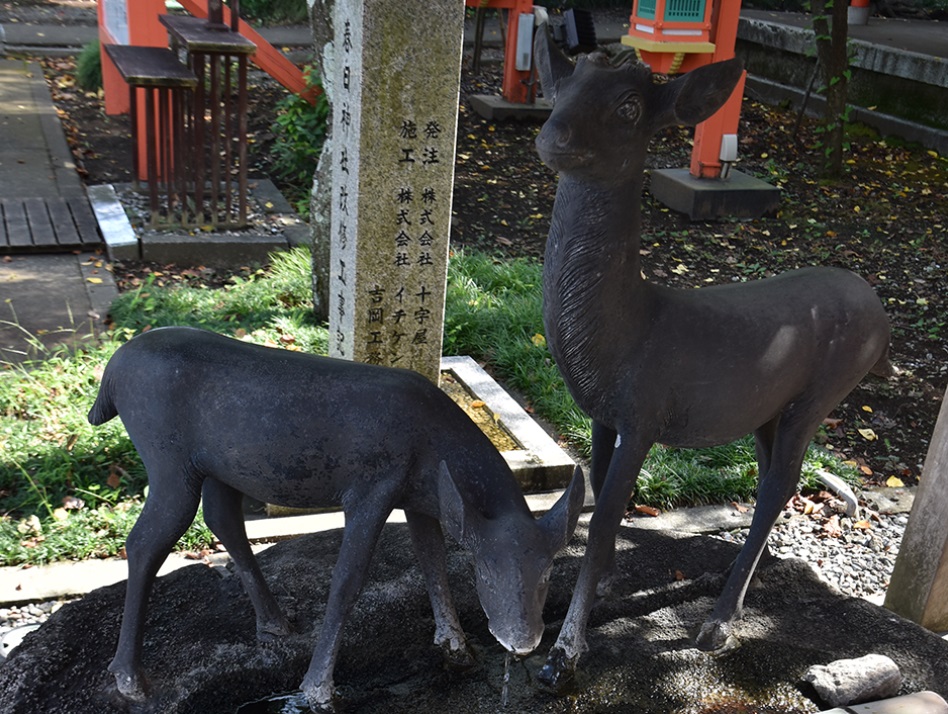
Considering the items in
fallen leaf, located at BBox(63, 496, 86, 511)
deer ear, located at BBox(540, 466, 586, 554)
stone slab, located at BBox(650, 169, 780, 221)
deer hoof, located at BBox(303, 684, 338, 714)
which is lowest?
fallen leaf, located at BBox(63, 496, 86, 511)

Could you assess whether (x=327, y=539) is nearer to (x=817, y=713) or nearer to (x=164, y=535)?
(x=164, y=535)

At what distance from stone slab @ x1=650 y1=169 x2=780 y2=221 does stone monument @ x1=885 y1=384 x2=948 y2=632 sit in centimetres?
625

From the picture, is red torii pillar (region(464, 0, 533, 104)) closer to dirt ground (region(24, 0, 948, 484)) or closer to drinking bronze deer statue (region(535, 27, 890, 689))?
dirt ground (region(24, 0, 948, 484))

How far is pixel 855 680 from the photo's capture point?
345cm

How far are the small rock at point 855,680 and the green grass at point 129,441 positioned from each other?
1.90 m

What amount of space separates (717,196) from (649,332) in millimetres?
7481

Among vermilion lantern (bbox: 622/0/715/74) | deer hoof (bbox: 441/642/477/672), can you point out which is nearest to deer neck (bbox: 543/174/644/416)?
deer hoof (bbox: 441/642/477/672)

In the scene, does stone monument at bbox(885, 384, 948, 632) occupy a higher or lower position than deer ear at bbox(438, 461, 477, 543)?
lower

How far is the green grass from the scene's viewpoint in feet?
15.5

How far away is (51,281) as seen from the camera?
25.3ft

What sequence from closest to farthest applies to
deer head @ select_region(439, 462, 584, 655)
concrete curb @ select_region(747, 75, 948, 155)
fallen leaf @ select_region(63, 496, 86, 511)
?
1. deer head @ select_region(439, 462, 584, 655)
2. fallen leaf @ select_region(63, 496, 86, 511)
3. concrete curb @ select_region(747, 75, 948, 155)

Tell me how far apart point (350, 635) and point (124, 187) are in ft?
24.6

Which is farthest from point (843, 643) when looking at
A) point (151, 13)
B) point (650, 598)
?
point (151, 13)

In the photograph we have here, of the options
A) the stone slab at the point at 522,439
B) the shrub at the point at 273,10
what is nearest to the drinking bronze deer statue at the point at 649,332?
the stone slab at the point at 522,439
